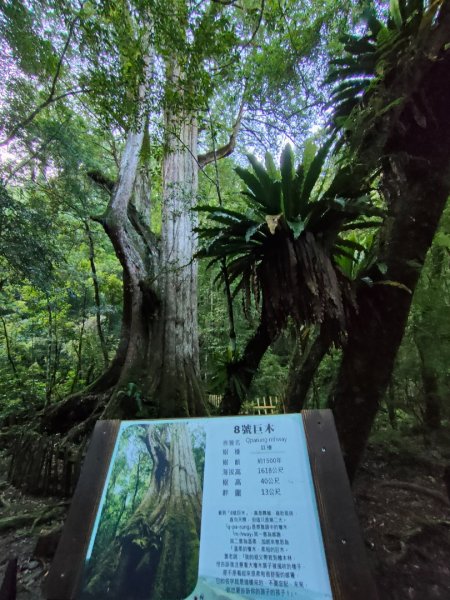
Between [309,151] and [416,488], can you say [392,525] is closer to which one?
[416,488]

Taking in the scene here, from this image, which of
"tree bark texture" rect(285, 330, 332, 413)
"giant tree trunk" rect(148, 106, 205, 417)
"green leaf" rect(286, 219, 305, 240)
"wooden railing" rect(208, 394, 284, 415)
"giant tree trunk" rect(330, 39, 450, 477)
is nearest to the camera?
"green leaf" rect(286, 219, 305, 240)

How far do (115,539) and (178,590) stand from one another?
0.30 metres

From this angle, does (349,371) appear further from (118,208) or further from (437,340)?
(118,208)

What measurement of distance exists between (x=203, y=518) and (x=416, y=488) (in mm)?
3521

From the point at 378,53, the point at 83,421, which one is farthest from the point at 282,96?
the point at 83,421

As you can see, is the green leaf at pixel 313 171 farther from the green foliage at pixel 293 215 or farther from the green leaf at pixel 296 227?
the green leaf at pixel 296 227

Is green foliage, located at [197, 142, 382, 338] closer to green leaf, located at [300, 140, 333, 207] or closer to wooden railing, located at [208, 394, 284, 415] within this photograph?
green leaf, located at [300, 140, 333, 207]

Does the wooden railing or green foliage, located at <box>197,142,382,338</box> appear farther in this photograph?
the wooden railing

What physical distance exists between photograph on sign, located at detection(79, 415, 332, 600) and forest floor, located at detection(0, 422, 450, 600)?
5.19 ft

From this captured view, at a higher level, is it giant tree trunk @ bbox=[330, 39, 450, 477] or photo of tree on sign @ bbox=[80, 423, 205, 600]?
giant tree trunk @ bbox=[330, 39, 450, 477]

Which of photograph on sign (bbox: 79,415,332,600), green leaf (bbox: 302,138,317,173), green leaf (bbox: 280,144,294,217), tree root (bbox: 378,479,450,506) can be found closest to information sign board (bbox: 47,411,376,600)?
photograph on sign (bbox: 79,415,332,600)

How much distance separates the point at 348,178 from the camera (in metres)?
2.12

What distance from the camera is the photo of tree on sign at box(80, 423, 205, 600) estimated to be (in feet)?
3.43

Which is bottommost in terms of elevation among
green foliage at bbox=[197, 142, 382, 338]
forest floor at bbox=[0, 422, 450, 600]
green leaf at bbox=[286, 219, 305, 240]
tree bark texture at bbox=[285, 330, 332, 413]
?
forest floor at bbox=[0, 422, 450, 600]
